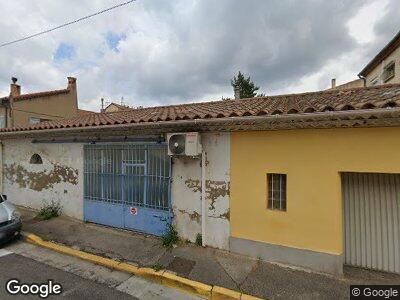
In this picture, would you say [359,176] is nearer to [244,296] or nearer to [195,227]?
[244,296]

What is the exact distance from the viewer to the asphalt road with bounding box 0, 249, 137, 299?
4391 mm

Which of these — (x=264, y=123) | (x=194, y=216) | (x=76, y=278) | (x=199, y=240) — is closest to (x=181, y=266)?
(x=199, y=240)

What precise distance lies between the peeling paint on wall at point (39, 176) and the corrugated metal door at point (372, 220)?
7486mm

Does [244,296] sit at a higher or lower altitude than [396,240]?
lower

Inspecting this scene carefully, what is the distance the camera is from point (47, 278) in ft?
16.1

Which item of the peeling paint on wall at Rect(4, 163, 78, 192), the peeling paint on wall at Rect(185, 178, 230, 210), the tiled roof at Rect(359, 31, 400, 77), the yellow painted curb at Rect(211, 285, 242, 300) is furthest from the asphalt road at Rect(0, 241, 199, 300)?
the tiled roof at Rect(359, 31, 400, 77)

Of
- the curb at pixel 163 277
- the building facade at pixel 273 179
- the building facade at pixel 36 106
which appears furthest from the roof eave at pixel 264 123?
the building facade at pixel 36 106

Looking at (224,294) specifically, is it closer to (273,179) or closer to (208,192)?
(208,192)

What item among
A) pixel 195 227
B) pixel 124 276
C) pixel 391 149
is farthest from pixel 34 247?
pixel 391 149

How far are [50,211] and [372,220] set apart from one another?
8791mm

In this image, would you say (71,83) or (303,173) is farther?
(71,83)

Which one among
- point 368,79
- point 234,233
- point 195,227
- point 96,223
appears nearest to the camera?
point 234,233

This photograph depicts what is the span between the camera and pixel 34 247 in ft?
21.2

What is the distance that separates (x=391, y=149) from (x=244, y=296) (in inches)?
135
